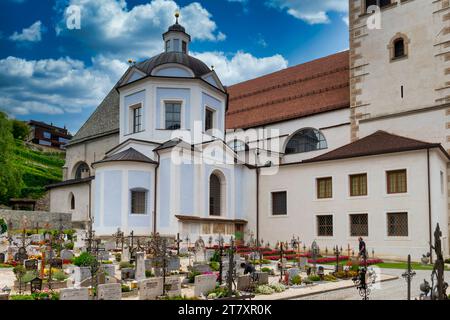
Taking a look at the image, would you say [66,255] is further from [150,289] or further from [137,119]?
[137,119]

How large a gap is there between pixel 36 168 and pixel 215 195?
28.3 meters

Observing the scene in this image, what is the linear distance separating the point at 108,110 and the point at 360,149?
2398 cm

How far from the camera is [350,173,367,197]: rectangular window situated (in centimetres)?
2957

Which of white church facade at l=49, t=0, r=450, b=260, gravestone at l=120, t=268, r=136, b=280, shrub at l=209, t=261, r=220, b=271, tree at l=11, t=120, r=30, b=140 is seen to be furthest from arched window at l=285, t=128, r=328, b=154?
tree at l=11, t=120, r=30, b=140

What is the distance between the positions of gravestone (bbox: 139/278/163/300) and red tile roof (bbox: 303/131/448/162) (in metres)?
18.6

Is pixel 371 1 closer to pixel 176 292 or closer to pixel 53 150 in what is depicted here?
pixel 176 292

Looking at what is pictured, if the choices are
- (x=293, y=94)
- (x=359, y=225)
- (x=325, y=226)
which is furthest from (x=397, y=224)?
(x=293, y=94)

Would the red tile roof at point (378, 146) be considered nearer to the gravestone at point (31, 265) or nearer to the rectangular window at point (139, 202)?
the rectangular window at point (139, 202)

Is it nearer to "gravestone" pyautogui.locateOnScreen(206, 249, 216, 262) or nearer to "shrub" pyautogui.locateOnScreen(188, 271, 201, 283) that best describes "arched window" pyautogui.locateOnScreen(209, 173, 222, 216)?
"gravestone" pyautogui.locateOnScreen(206, 249, 216, 262)

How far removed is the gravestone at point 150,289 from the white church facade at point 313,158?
15.8 metres

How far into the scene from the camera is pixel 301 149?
39.4 metres

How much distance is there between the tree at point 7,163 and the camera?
4106 centimetres

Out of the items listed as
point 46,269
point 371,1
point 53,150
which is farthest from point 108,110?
point 46,269

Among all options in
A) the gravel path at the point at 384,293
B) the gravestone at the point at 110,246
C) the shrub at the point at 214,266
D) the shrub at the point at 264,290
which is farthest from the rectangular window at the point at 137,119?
the gravel path at the point at 384,293
